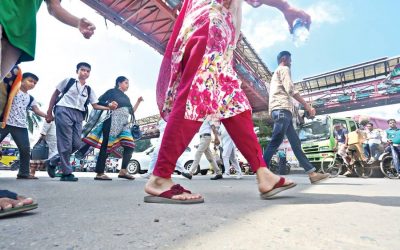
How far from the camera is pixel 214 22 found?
5.86 ft

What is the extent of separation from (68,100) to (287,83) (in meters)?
3.03

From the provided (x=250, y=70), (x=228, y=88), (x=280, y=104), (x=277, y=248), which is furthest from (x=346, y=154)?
(x=250, y=70)

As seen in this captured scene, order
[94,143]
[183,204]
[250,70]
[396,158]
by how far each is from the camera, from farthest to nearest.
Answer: [250,70] → [396,158] → [94,143] → [183,204]

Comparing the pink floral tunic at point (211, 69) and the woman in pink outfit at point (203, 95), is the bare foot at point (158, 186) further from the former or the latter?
the pink floral tunic at point (211, 69)

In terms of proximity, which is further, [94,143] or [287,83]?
[94,143]

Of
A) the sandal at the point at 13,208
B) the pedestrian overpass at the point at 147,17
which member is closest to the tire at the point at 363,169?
the sandal at the point at 13,208

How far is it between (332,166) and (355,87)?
1452 centimetres

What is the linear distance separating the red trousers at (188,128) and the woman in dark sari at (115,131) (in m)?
2.90

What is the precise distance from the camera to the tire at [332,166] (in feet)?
28.2

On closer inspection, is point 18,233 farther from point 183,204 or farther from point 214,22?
point 214,22

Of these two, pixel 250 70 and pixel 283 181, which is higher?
pixel 250 70

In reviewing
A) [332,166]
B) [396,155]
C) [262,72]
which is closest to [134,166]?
[332,166]

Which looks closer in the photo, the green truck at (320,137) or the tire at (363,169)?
the tire at (363,169)

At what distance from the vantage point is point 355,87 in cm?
2033
